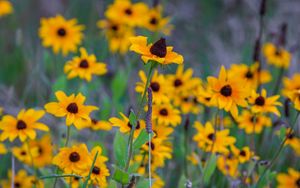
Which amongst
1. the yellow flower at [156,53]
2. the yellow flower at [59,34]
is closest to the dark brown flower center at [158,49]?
the yellow flower at [156,53]

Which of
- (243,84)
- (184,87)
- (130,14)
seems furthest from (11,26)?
(243,84)

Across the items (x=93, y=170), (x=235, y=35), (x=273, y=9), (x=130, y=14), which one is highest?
(x=273, y=9)

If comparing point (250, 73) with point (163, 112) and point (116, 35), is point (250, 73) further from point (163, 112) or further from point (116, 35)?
point (116, 35)

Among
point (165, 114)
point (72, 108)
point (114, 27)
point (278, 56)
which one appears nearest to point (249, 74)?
point (278, 56)

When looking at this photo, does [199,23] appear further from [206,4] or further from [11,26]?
[11,26]

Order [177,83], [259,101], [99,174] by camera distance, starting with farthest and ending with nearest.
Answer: [177,83] < [259,101] < [99,174]

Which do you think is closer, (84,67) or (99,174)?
(99,174)

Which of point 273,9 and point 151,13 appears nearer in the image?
point 151,13

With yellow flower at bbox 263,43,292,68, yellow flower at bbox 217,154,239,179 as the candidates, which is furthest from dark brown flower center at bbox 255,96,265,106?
yellow flower at bbox 263,43,292,68
